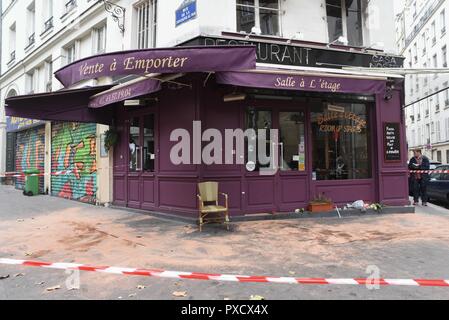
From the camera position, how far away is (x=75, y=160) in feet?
41.3

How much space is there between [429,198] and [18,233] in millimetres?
12757

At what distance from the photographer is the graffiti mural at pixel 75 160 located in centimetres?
1162

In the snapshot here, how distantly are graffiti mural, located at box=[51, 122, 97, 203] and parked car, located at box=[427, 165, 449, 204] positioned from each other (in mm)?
11173

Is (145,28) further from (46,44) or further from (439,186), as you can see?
(439,186)

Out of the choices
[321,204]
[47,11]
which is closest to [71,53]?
[47,11]

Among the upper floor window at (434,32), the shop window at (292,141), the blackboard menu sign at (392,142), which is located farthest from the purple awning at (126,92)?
the upper floor window at (434,32)

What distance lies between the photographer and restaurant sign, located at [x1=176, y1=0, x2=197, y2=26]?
8102 mm

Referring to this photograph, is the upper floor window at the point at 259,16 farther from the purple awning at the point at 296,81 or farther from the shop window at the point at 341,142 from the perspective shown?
the shop window at the point at 341,142

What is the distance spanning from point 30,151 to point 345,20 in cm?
1434

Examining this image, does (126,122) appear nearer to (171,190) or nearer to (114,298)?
(171,190)

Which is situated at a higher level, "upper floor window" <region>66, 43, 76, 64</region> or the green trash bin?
"upper floor window" <region>66, 43, 76, 64</region>

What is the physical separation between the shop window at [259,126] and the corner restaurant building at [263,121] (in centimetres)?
3

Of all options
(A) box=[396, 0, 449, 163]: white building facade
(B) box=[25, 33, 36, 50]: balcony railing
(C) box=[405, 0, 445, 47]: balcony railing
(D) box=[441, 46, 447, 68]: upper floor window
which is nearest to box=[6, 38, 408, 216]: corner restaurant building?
(B) box=[25, 33, 36, 50]: balcony railing

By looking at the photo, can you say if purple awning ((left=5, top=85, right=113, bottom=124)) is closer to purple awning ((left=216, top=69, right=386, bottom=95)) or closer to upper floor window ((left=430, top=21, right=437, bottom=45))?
purple awning ((left=216, top=69, right=386, bottom=95))
